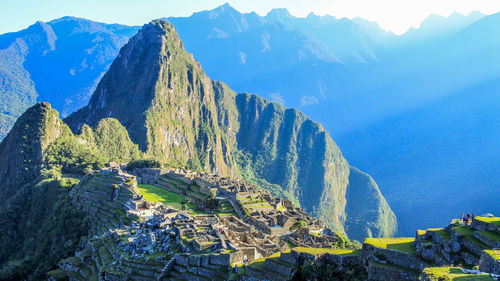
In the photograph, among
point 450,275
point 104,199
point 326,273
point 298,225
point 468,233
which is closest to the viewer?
point 450,275

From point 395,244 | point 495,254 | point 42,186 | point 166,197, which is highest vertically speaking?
point 42,186

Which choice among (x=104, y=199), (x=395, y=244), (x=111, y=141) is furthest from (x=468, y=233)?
(x=111, y=141)

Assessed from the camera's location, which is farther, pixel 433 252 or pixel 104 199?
pixel 104 199

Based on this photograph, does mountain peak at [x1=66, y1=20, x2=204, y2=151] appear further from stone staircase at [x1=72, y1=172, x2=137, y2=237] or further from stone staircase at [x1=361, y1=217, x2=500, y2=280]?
stone staircase at [x1=361, y1=217, x2=500, y2=280]

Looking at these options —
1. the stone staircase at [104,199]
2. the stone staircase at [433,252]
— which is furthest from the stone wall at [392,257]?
the stone staircase at [104,199]

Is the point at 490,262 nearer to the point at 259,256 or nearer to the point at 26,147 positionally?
the point at 259,256

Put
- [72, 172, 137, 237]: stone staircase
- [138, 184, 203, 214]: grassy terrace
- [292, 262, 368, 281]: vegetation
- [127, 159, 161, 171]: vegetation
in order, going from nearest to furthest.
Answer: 1. [292, 262, 368, 281]: vegetation
2. [72, 172, 137, 237]: stone staircase
3. [138, 184, 203, 214]: grassy terrace
4. [127, 159, 161, 171]: vegetation

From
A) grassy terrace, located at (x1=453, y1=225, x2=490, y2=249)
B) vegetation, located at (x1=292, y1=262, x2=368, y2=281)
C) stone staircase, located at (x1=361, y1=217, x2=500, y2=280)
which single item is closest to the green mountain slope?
vegetation, located at (x1=292, y1=262, x2=368, y2=281)
